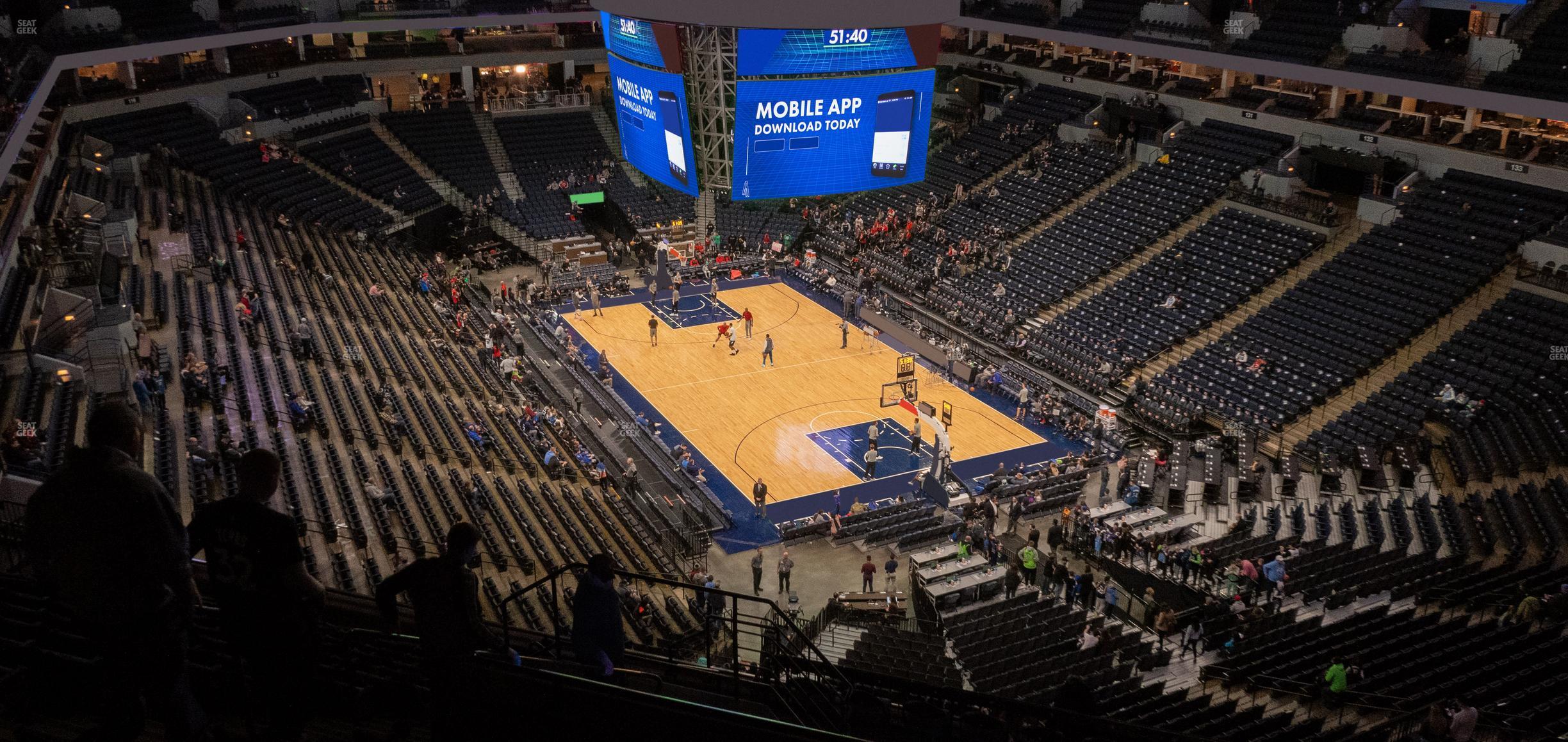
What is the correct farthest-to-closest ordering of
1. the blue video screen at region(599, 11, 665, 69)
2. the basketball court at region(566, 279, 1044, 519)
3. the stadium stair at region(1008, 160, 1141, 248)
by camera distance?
1. the stadium stair at region(1008, 160, 1141, 248)
2. the basketball court at region(566, 279, 1044, 519)
3. the blue video screen at region(599, 11, 665, 69)

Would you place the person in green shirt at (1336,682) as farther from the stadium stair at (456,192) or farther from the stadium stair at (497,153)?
the stadium stair at (497,153)

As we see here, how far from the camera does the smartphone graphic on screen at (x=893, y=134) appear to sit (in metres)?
24.1

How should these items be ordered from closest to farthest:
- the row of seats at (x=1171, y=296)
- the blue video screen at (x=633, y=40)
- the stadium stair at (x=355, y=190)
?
the blue video screen at (x=633, y=40) → the row of seats at (x=1171, y=296) → the stadium stair at (x=355, y=190)

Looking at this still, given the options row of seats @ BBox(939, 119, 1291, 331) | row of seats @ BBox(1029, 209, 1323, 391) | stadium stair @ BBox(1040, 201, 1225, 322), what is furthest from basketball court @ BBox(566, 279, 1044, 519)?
stadium stair @ BBox(1040, 201, 1225, 322)

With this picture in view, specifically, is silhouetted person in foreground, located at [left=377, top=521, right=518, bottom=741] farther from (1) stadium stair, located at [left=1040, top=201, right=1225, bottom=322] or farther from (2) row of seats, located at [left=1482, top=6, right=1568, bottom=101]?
(2) row of seats, located at [left=1482, top=6, right=1568, bottom=101]

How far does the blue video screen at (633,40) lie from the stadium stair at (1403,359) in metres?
16.7

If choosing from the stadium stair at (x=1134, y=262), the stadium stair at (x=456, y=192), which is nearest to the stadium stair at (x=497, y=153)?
the stadium stair at (x=456, y=192)

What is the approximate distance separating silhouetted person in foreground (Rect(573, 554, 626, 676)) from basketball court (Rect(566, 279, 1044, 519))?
18.5 metres

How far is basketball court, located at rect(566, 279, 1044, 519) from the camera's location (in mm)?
27797

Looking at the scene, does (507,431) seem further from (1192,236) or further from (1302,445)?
(1192,236)

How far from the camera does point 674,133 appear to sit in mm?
25781

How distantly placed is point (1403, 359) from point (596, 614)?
26.3 meters

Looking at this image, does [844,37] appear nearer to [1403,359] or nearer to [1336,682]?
[1336,682]

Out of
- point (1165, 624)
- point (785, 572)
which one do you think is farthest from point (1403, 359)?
point (785, 572)
